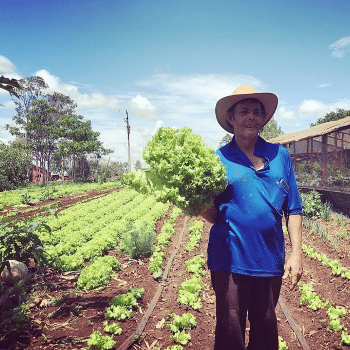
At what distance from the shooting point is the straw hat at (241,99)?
278 centimetres

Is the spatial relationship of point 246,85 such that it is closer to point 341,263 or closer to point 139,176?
point 139,176

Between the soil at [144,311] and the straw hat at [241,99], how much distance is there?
10.9ft

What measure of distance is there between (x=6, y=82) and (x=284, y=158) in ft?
9.75

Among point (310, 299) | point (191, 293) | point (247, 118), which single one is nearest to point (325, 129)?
point (310, 299)

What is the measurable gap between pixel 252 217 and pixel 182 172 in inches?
29.0

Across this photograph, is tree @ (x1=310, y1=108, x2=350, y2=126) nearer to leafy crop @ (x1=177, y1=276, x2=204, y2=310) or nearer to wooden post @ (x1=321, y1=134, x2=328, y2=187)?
wooden post @ (x1=321, y1=134, x2=328, y2=187)

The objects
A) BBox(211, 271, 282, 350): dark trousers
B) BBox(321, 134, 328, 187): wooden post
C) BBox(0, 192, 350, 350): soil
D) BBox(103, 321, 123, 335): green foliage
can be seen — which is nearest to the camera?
BBox(211, 271, 282, 350): dark trousers

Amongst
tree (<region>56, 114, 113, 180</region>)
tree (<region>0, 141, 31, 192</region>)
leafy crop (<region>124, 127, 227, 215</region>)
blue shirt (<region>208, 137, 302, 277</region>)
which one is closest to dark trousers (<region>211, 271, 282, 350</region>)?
blue shirt (<region>208, 137, 302, 277</region>)

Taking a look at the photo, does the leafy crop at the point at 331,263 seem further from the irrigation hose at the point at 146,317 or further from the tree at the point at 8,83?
the tree at the point at 8,83

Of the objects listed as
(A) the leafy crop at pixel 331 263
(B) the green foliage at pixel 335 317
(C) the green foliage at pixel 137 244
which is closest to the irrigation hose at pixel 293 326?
(B) the green foliage at pixel 335 317

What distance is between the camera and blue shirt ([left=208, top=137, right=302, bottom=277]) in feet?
7.97

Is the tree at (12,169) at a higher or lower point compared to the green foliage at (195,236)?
higher

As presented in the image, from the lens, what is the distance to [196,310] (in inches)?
203

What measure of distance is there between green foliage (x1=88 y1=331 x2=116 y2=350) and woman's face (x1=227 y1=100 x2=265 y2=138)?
3334 mm
